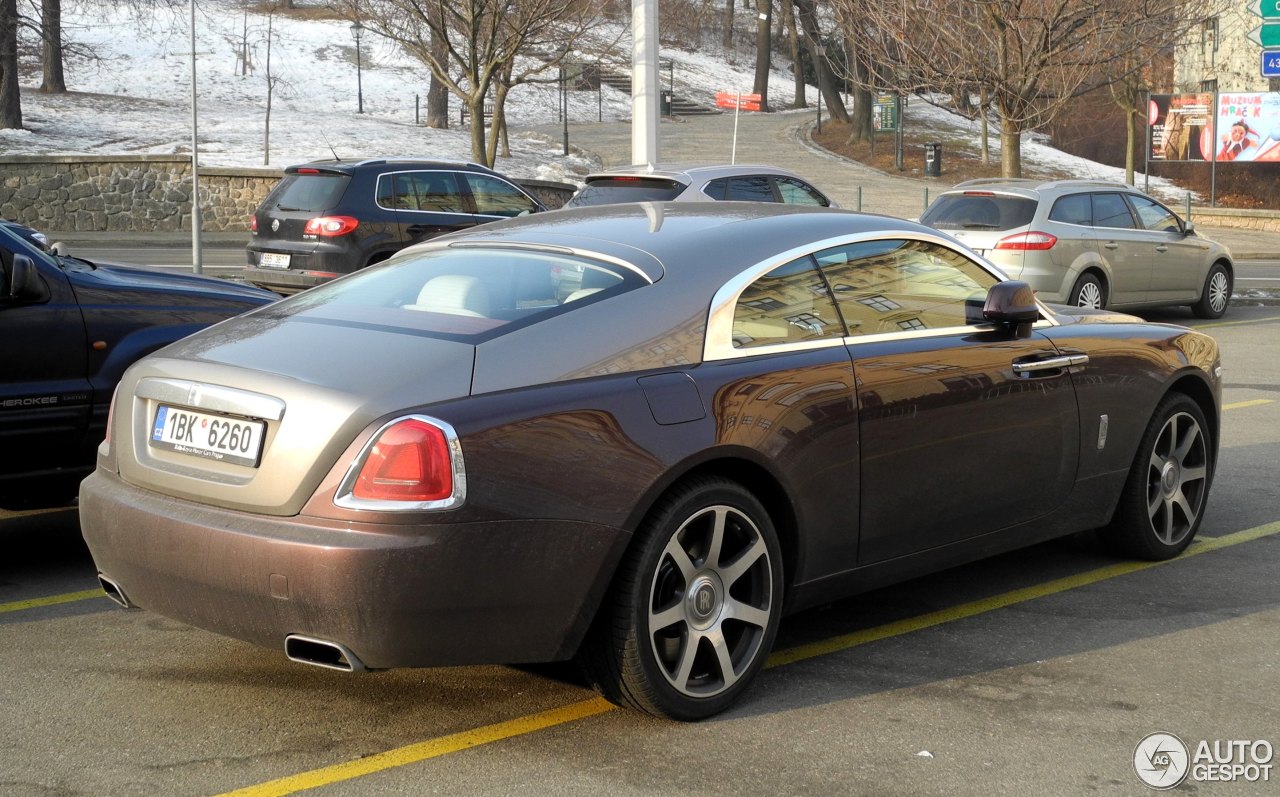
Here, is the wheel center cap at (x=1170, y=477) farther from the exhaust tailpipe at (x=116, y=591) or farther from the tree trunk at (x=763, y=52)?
the tree trunk at (x=763, y=52)

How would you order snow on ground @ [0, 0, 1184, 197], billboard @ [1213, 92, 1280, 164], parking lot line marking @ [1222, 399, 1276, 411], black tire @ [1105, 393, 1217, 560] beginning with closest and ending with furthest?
black tire @ [1105, 393, 1217, 560] → parking lot line marking @ [1222, 399, 1276, 411] → billboard @ [1213, 92, 1280, 164] → snow on ground @ [0, 0, 1184, 197]

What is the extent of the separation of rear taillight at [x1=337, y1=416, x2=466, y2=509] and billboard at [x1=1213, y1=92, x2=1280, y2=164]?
36.6 metres

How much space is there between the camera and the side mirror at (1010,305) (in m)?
5.21

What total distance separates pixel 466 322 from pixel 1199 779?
243cm

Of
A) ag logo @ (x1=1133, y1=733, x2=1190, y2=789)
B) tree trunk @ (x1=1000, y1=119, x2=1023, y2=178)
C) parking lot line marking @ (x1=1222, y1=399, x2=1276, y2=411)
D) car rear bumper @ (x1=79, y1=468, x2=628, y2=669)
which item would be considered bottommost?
ag logo @ (x1=1133, y1=733, x2=1190, y2=789)

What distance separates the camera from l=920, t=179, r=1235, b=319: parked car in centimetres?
1491

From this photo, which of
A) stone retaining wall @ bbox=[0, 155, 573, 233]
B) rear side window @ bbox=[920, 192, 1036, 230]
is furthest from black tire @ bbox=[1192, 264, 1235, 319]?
stone retaining wall @ bbox=[0, 155, 573, 233]

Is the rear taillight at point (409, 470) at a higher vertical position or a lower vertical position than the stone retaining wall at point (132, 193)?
lower

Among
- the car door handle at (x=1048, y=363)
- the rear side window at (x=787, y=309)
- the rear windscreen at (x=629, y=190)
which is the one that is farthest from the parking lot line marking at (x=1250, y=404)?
the rear side window at (x=787, y=309)

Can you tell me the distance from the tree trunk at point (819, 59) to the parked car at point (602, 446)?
43.3 m

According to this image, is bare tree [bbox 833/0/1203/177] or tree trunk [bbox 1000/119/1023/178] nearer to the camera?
bare tree [bbox 833/0/1203/177]

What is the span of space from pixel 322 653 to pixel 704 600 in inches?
44.8

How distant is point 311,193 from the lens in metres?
14.9

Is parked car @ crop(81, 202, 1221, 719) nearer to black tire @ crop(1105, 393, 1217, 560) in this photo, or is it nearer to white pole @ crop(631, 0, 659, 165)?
black tire @ crop(1105, 393, 1217, 560)
